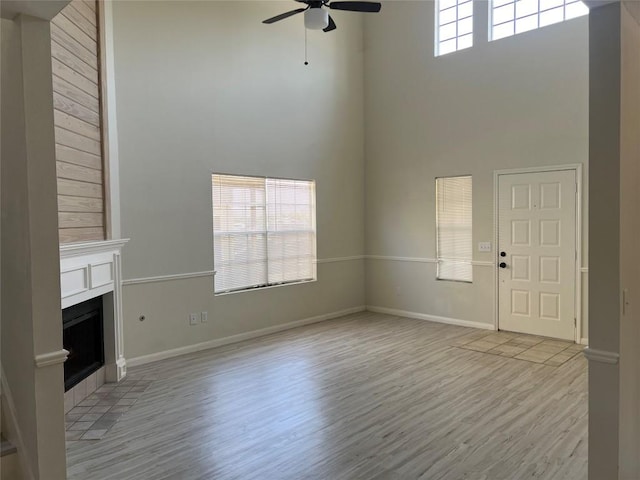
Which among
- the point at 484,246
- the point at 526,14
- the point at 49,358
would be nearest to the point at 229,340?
the point at 484,246

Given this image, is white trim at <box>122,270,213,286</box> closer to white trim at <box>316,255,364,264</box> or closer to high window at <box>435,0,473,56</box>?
white trim at <box>316,255,364,264</box>

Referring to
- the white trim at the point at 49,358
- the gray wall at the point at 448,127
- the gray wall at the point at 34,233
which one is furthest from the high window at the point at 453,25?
the white trim at the point at 49,358

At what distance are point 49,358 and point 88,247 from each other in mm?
2012

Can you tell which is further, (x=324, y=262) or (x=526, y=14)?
(x=324, y=262)

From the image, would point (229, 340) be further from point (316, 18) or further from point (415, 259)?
point (316, 18)

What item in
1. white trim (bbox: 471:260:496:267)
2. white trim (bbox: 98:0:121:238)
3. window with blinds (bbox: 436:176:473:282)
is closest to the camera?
white trim (bbox: 98:0:121:238)

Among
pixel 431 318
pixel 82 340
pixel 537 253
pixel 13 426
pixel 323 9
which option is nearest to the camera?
pixel 13 426

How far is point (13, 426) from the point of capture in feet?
7.25

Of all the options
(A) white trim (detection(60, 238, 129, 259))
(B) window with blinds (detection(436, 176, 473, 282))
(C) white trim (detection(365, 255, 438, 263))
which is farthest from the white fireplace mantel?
(B) window with blinds (detection(436, 176, 473, 282))

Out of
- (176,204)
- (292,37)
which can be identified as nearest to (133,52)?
(176,204)

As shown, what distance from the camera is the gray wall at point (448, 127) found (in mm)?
5637

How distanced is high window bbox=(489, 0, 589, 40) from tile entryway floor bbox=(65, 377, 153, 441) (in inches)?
240

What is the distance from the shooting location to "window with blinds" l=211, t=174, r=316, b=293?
5.73m

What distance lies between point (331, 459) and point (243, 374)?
1.86 metres
